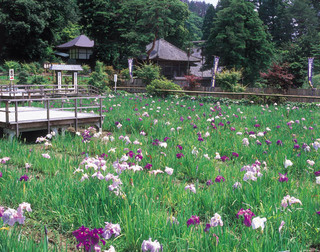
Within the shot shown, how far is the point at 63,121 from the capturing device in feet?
25.7

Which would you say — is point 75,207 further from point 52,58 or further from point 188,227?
point 52,58

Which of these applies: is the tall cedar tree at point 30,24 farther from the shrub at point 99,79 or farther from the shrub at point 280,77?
the shrub at point 280,77

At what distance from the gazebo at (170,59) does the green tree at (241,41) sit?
5.47 meters

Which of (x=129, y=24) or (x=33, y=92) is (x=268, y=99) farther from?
(x=129, y=24)

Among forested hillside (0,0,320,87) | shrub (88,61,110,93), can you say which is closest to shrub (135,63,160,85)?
shrub (88,61,110,93)

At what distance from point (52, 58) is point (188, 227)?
45.9 meters

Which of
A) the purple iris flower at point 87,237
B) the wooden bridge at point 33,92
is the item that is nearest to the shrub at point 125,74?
the wooden bridge at point 33,92

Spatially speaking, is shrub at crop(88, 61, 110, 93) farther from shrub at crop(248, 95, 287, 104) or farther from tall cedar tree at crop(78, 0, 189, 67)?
shrub at crop(248, 95, 287, 104)

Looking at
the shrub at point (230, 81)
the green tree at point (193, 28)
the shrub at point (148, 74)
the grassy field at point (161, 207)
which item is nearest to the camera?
the grassy field at point (161, 207)

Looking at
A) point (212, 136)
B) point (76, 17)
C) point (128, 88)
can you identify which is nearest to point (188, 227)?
point (212, 136)

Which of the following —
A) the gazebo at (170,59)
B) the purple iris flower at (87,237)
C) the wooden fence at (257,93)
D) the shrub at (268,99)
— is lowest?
the purple iris flower at (87,237)

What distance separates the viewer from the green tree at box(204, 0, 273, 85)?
Result: 28.3m

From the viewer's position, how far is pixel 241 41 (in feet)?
92.5

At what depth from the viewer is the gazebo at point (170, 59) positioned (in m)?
34.1
